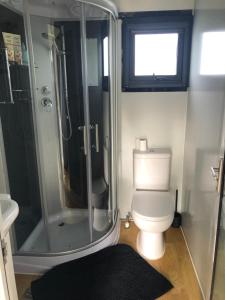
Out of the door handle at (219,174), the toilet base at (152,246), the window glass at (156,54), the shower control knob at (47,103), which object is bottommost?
the toilet base at (152,246)

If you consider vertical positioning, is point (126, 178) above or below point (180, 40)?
below

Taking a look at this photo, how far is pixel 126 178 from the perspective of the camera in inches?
102

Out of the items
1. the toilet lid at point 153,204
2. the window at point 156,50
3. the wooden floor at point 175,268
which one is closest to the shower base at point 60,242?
the wooden floor at point 175,268

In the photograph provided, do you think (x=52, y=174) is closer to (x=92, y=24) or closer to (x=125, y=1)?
(x=92, y=24)

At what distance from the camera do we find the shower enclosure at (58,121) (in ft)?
6.21

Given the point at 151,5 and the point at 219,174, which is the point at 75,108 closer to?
the point at 151,5

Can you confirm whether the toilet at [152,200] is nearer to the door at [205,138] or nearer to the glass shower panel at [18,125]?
the door at [205,138]

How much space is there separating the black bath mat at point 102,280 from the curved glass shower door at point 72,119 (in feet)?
0.58

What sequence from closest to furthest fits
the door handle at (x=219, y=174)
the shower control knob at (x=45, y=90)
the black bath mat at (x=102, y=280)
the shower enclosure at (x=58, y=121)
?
the door handle at (x=219, y=174) → the black bath mat at (x=102, y=280) → the shower enclosure at (x=58, y=121) → the shower control knob at (x=45, y=90)

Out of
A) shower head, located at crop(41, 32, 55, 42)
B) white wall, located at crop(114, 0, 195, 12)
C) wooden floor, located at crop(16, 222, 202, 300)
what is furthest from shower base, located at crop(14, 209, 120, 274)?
white wall, located at crop(114, 0, 195, 12)

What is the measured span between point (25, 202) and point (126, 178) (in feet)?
3.29

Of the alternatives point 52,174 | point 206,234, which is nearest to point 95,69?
point 52,174

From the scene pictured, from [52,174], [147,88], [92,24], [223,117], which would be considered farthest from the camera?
[52,174]

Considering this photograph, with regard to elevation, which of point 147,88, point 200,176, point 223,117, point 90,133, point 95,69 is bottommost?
point 200,176
